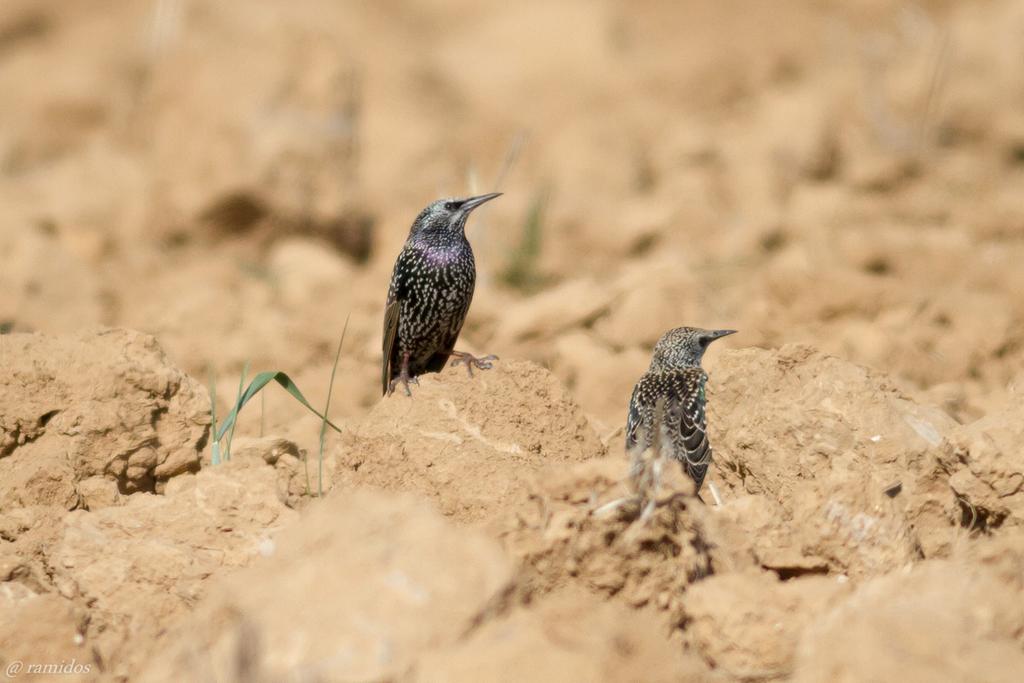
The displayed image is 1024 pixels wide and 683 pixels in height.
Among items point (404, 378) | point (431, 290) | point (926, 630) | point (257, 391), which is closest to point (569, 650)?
point (926, 630)

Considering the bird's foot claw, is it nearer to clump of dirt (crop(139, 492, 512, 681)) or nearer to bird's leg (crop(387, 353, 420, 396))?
bird's leg (crop(387, 353, 420, 396))

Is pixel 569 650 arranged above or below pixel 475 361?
above

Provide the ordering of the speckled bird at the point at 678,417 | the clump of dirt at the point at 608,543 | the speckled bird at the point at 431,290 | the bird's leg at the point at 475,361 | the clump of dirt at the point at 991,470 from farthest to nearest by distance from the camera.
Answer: the speckled bird at the point at 431,290
the bird's leg at the point at 475,361
the speckled bird at the point at 678,417
the clump of dirt at the point at 991,470
the clump of dirt at the point at 608,543

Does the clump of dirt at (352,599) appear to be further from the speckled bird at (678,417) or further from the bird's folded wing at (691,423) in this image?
the bird's folded wing at (691,423)

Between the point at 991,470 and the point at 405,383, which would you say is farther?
the point at 405,383

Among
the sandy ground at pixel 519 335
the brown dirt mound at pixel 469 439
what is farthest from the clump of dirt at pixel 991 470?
the brown dirt mound at pixel 469 439

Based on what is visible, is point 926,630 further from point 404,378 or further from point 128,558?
point 404,378
